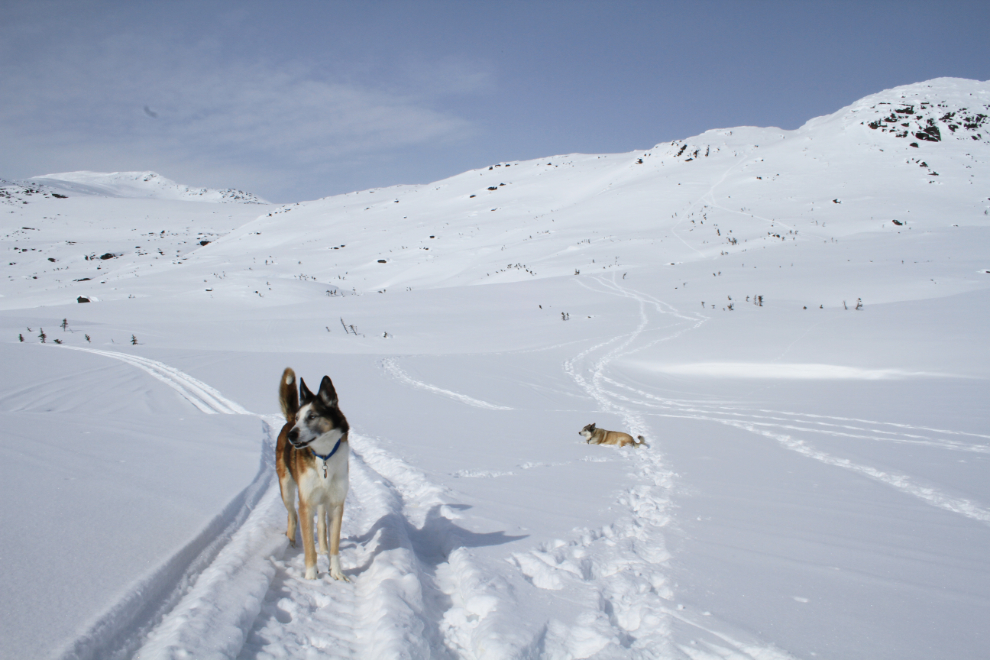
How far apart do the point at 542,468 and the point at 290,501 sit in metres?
2.67

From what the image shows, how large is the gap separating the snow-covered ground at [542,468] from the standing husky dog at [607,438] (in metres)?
0.15

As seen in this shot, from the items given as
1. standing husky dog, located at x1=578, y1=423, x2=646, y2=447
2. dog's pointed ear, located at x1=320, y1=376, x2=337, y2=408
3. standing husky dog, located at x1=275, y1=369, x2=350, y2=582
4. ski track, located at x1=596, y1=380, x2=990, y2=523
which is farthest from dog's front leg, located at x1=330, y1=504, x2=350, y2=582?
ski track, located at x1=596, y1=380, x2=990, y2=523

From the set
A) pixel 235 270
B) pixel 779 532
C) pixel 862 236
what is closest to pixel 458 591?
pixel 779 532

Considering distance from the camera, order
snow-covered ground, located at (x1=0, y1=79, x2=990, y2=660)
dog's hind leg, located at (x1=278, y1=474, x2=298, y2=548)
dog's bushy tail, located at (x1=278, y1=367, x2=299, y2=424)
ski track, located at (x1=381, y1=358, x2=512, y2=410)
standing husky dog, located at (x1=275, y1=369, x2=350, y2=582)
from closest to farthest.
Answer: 1. snow-covered ground, located at (x1=0, y1=79, x2=990, y2=660)
2. standing husky dog, located at (x1=275, y1=369, x2=350, y2=582)
3. dog's bushy tail, located at (x1=278, y1=367, x2=299, y2=424)
4. dog's hind leg, located at (x1=278, y1=474, x2=298, y2=548)
5. ski track, located at (x1=381, y1=358, x2=512, y2=410)

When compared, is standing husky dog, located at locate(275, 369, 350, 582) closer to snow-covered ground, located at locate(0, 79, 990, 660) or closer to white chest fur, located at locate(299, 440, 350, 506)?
white chest fur, located at locate(299, 440, 350, 506)

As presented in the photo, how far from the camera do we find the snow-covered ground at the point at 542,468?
2.37 meters

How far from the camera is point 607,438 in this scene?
20.6ft

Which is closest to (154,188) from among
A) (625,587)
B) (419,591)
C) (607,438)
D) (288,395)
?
(607,438)

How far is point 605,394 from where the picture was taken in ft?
32.4

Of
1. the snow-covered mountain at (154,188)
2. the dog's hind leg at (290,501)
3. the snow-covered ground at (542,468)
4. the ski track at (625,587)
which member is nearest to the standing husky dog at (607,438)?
the snow-covered ground at (542,468)

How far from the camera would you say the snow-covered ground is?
2371 millimetres

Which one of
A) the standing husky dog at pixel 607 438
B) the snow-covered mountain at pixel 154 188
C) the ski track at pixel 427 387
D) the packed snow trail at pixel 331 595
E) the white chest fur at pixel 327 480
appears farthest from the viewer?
the snow-covered mountain at pixel 154 188

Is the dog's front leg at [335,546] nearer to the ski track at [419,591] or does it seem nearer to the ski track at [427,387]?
the ski track at [419,591]

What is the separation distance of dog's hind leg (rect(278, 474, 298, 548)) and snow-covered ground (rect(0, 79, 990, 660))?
0.37 ft
